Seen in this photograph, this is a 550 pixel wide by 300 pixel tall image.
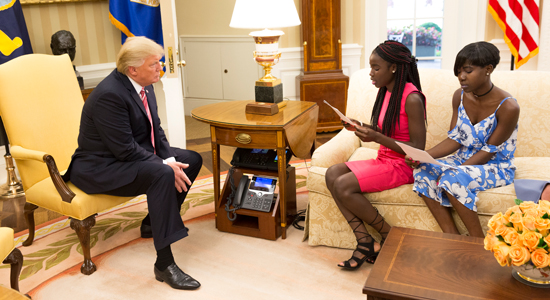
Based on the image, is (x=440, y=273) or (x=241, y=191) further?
(x=241, y=191)

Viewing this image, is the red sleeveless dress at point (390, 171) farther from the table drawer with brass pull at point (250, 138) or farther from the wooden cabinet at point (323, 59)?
the wooden cabinet at point (323, 59)

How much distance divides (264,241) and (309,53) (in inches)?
93.1

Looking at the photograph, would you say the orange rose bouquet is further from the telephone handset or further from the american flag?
the american flag

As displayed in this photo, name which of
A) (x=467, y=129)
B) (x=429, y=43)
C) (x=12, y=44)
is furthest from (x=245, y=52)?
(x=467, y=129)

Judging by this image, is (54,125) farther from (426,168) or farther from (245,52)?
(245,52)

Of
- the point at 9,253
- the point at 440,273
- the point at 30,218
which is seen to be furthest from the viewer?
the point at 30,218

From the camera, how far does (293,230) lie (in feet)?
8.99

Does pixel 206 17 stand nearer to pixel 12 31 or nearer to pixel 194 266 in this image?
pixel 12 31

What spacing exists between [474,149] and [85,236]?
196 centimetres

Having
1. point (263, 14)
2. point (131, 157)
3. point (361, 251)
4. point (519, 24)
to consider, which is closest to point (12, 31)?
point (131, 157)

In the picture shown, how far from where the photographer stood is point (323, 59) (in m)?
4.50

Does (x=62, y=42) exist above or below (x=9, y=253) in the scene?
above

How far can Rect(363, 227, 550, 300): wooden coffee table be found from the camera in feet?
4.69

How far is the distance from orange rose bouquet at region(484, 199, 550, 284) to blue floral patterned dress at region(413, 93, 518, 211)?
63cm
